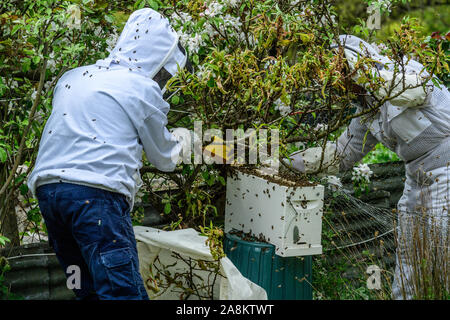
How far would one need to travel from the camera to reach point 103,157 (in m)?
2.49

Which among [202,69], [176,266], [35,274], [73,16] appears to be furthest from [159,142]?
[35,274]

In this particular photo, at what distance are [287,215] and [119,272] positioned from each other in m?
0.98

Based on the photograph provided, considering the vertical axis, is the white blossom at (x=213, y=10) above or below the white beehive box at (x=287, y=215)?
above

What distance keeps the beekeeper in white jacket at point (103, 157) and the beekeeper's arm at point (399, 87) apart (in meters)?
1.09

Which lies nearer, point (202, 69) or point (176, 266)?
point (202, 69)

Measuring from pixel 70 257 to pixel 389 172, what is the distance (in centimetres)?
349

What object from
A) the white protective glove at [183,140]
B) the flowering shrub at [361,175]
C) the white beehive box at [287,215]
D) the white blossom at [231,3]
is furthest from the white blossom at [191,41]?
the flowering shrub at [361,175]

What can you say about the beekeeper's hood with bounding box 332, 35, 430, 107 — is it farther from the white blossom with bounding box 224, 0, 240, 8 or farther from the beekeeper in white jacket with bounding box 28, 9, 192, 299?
the beekeeper in white jacket with bounding box 28, 9, 192, 299

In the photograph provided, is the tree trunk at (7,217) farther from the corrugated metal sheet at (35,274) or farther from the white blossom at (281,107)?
the white blossom at (281,107)

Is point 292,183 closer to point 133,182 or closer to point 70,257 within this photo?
point 133,182

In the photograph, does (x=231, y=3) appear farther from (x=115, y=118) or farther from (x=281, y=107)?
(x=115, y=118)

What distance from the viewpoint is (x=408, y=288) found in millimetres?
2656

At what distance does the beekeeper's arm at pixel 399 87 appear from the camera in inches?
120
